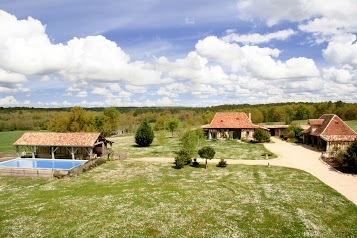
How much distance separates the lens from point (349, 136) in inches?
1930

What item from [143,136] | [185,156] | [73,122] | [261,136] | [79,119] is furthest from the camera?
[79,119]

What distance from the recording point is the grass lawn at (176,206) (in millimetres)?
19438

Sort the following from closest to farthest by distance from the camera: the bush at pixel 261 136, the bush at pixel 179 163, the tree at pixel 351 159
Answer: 1. the tree at pixel 351 159
2. the bush at pixel 179 163
3. the bush at pixel 261 136

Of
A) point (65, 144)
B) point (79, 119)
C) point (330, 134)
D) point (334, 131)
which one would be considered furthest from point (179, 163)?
point (79, 119)

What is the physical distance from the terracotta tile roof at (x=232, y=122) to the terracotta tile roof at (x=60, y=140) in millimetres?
32464

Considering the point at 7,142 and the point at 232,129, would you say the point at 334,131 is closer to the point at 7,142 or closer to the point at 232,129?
the point at 232,129

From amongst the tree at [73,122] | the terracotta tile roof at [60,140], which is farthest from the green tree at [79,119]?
the terracotta tile roof at [60,140]

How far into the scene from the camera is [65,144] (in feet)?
144

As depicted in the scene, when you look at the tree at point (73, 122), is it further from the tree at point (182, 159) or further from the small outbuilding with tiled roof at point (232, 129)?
the tree at point (182, 159)

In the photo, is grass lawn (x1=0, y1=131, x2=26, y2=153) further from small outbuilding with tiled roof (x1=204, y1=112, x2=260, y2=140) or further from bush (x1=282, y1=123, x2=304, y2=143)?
bush (x1=282, y1=123, x2=304, y2=143)

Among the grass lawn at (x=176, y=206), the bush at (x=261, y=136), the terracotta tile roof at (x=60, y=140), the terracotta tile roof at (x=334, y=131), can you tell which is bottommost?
the grass lawn at (x=176, y=206)

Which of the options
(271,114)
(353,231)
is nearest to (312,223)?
(353,231)

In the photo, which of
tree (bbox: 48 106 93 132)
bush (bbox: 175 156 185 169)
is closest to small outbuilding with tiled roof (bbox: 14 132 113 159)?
bush (bbox: 175 156 185 169)

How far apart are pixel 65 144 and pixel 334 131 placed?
4635 centimetres
